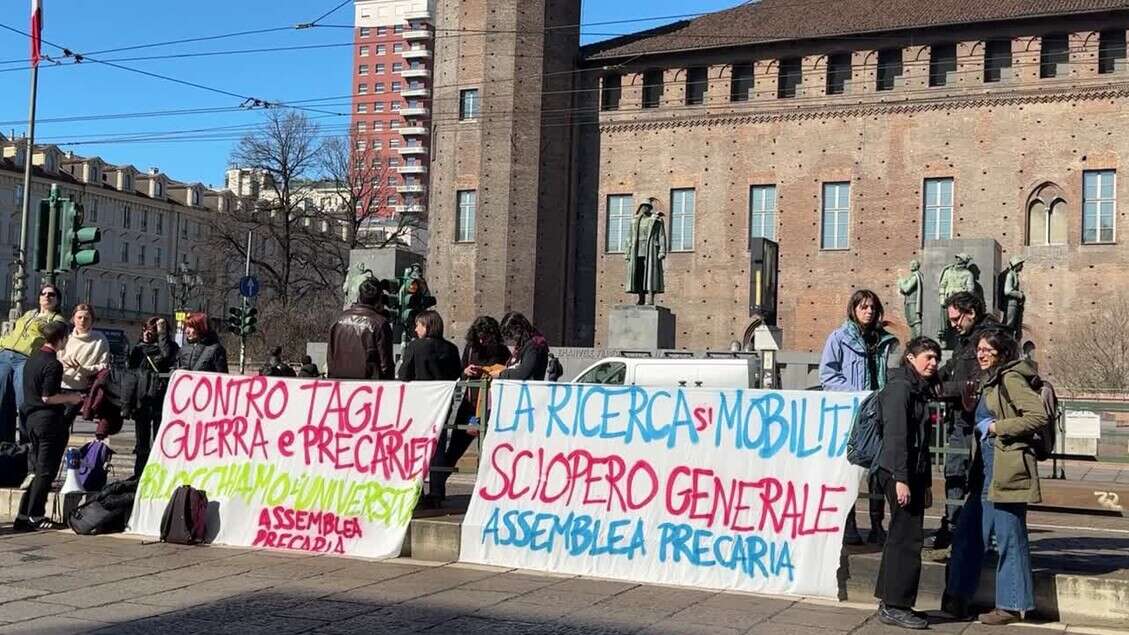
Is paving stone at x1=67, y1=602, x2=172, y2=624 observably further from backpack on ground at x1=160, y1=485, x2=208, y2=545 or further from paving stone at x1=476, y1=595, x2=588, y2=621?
backpack on ground at x1=160, y1=485, x2=208, y2=545

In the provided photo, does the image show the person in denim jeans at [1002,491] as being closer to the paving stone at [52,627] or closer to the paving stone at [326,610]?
the paving stone at [326,610]

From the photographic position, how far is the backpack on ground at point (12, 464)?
1095 cm

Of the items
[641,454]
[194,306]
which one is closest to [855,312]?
[641,454]

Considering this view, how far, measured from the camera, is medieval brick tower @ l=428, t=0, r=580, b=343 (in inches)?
1735

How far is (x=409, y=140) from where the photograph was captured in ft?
332

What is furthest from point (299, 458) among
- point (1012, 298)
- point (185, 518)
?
point (1012, 298)

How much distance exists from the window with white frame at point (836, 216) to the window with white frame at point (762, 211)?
6.15 ft

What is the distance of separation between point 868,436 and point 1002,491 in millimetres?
788

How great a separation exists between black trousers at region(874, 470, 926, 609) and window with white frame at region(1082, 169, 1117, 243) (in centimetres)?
3647

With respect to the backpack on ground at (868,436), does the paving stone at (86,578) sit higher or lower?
lower

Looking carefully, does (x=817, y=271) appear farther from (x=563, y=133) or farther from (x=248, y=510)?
(x=248, y=510)

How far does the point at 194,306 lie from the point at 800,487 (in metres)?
74.5

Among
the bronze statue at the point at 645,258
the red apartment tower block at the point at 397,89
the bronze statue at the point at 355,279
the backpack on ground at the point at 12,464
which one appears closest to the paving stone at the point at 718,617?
the backpack on ground at the point at 12,464

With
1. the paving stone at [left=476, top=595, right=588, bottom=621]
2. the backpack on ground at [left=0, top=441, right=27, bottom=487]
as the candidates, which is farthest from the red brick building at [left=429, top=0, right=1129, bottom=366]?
the paving stone at [left=476, top=595, right=588, bottom=621]
